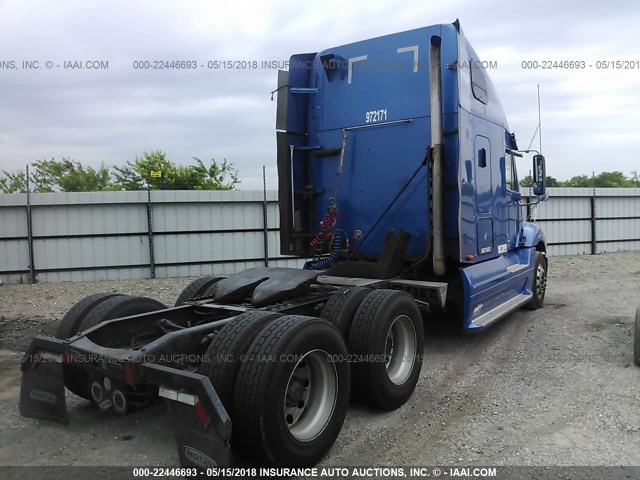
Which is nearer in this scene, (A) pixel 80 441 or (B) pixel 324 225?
(A) pixel 80 441

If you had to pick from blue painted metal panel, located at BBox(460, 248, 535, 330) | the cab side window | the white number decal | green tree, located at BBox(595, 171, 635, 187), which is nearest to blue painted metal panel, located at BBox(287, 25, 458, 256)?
the white number decal

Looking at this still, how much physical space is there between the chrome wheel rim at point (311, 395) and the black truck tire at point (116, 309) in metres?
1.85

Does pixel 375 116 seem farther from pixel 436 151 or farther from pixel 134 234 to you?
pixel 134 234

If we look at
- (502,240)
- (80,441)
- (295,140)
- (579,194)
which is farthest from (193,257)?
(579,194)

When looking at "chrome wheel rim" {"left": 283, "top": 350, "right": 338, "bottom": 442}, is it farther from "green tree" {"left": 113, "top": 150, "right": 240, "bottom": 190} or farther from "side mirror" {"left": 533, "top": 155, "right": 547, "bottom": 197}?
"green tree" {"left": 113, "top": 150, "right": 240, "bottom": 190}

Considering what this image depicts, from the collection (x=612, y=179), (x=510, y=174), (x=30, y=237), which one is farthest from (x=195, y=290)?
(x=612, y=179)

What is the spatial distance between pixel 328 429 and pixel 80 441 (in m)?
1.86

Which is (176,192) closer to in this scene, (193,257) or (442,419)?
(193,257)

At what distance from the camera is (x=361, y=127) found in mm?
6246

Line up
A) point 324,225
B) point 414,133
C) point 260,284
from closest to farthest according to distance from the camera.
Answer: point 260,284 < point 414,133 < point 324,225

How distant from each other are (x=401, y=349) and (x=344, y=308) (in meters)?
0.76

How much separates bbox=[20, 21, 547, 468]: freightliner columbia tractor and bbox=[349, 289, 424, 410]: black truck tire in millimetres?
15

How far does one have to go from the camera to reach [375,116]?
6.15 m

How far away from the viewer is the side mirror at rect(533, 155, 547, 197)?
813 cm
